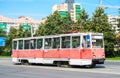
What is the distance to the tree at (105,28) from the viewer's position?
5231 cm

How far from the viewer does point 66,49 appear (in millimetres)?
28766

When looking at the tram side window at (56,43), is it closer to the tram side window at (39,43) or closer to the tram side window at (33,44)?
the tram side window at (39,43)

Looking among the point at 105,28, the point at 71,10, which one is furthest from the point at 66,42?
the point at 71,10

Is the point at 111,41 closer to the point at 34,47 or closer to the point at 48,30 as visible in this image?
the point at 48,30

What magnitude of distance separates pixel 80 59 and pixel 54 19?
117 ft

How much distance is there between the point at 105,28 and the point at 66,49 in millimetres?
24874

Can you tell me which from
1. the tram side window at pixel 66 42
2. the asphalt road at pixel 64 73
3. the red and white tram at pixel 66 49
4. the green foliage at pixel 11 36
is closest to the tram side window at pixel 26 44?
the red and white tram at pixel 66 49

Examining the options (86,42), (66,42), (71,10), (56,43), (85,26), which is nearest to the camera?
(86,42)

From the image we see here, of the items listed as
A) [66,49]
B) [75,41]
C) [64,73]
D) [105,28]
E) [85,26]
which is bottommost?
[64,73]

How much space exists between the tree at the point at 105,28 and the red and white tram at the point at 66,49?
19900 millimetres

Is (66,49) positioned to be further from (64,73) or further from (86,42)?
(64,73)

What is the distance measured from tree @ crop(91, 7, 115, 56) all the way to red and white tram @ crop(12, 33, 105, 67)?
1990 centimetres

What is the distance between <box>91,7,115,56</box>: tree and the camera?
5231 centimetres

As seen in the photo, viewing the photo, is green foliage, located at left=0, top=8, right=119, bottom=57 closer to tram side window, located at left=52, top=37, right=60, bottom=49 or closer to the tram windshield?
tram side window, located at left=52, top=37, right=60, bottom=49
